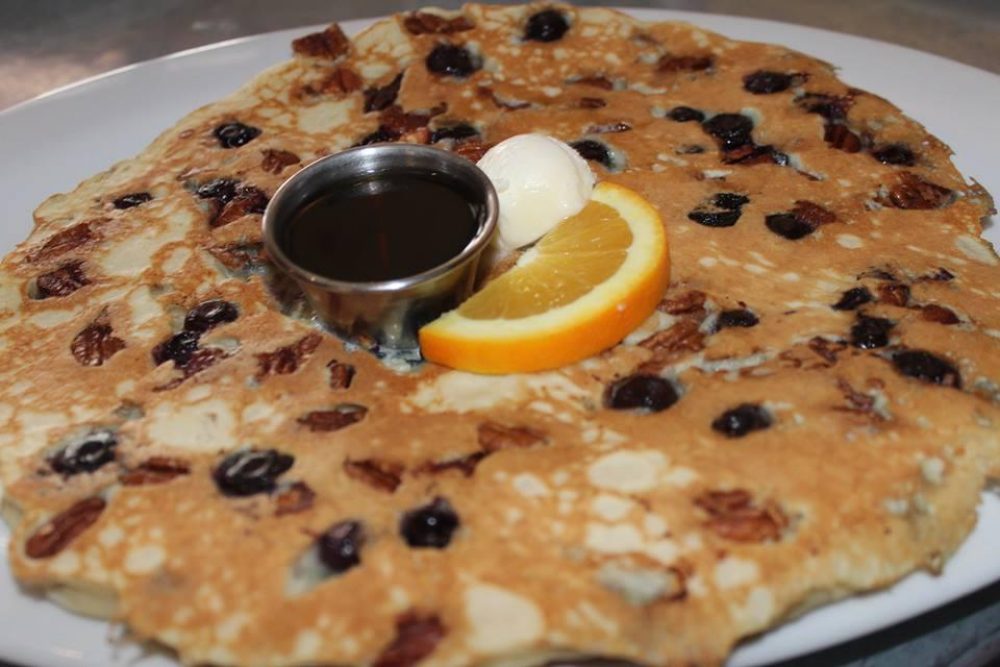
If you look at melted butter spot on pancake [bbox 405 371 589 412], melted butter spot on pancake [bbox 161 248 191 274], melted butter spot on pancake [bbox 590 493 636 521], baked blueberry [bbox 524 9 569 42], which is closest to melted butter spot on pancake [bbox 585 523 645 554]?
melted butter spot on pancake [bbox 590 493 636 521]

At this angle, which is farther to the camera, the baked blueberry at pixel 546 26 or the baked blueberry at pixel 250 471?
the baked blueberry at pixel 546 26

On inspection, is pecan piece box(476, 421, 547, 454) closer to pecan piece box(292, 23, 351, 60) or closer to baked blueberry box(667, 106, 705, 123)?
baked blueberry box(667, 106, 705, 123)

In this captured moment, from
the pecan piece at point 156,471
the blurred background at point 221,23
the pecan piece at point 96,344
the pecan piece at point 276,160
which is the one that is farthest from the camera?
the blurred background at point 221,23

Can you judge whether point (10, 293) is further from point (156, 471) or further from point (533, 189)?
point (533, 189)

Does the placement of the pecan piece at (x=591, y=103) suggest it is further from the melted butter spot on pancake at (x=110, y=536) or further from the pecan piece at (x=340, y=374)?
the melted butter spot on pancake at (x=110, y=536)

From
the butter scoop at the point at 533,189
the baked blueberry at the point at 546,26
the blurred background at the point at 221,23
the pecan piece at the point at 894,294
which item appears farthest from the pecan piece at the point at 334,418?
the blurred background at the point at 221,23

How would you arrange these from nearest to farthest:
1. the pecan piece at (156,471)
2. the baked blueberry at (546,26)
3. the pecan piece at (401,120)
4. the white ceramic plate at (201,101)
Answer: the pecan piece at (156,471) < the pecan piece at (401,120) < the white ceramic plate at (201,101) < the baked blueberry at (546,26)
